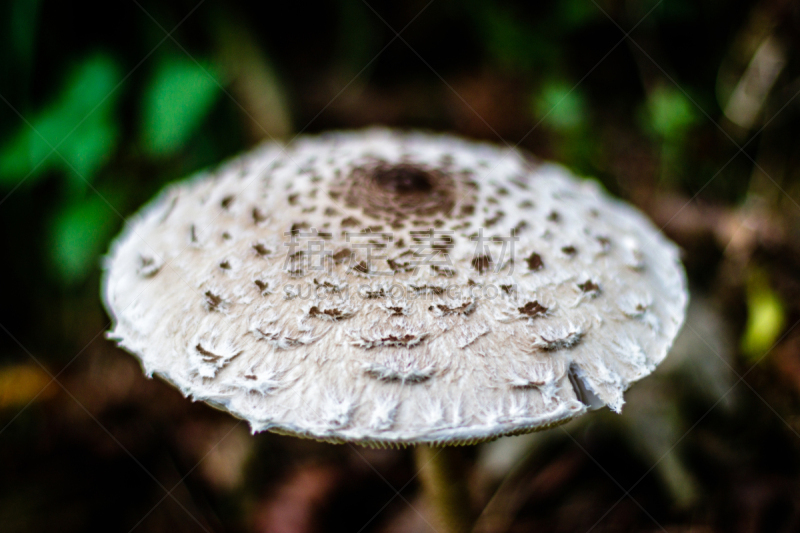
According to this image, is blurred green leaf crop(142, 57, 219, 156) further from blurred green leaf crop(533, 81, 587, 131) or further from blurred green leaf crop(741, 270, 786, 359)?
blurred green leaf crop(741, 270, 786, 359)

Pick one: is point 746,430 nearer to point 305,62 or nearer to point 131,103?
point 131,103

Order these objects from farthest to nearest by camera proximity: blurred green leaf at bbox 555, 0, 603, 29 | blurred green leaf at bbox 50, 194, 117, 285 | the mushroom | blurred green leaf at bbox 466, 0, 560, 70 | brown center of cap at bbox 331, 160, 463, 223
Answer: blurred green leaf at bbox 466, 0, 560, 70 < blurred green leaf at bbox 555, 0, 603, 29 < blurred green leaf at bbox 50, 194, 117, 285 < brown center of cap at bbox 331, 160, 463, 223 < the mushroom

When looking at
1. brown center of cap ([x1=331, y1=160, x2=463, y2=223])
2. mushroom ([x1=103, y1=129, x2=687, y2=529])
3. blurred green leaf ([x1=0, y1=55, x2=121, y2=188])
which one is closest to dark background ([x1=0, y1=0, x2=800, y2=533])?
blurred green leaf ([x1=0, y1=55, x2=121, y2=188])

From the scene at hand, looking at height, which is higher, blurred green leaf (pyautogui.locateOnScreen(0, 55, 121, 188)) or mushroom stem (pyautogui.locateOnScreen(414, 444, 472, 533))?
blurred green leaf (pyautogui.locateOnScreen(0, 55, 121, 188))

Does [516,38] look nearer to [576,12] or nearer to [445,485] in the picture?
[576,12]

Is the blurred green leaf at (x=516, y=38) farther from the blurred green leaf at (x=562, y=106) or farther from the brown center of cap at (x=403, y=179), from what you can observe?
the brown center of cap at (x=403, y=179)

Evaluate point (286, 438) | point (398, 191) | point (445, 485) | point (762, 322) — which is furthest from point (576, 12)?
point (286, 438)

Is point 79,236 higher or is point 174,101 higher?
point 174,101
